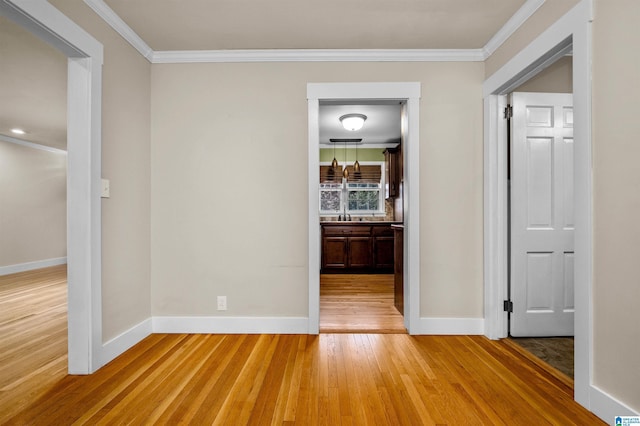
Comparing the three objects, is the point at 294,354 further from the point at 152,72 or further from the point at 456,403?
the point at 152,72

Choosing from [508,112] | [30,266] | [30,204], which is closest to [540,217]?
[508,112]

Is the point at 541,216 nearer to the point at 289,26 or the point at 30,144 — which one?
the point at 289,26

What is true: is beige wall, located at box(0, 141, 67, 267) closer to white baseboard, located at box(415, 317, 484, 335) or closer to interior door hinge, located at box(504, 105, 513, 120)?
white baseboard, located at box(415, 317, 484, 335)

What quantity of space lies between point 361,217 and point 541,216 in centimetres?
403

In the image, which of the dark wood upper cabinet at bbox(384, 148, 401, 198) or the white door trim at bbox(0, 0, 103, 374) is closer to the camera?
the white door trim at bbox(0, 0, 103, 374)

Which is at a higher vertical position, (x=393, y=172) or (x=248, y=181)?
(x=393, y=172)

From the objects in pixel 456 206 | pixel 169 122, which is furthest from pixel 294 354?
pixel 169 122

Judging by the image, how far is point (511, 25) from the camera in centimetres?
242

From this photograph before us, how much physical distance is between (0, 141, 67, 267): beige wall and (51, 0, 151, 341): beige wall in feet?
16.7

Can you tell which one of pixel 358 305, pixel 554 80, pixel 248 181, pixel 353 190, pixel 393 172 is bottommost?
pixel 358 305

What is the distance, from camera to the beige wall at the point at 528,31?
1973mm

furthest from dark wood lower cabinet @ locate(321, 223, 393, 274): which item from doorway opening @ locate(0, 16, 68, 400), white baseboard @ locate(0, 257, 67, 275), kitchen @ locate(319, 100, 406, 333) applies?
white baseboard @ locate(0, 257, 67, 275)

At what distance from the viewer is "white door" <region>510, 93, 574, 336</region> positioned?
2717 mm

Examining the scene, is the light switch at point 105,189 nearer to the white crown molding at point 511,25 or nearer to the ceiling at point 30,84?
Result: the ceiling at point 30,84
